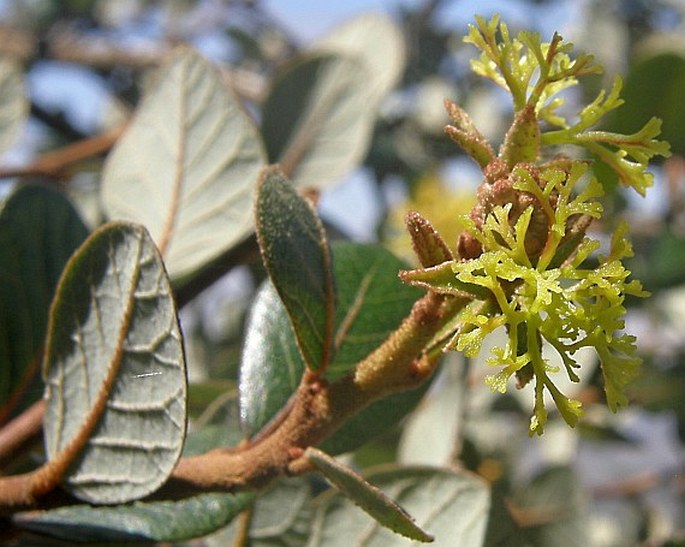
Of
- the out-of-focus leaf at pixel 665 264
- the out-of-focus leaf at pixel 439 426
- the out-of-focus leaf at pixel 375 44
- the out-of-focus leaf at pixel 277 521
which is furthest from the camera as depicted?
the out-of-focus leaf at pixel 665 264

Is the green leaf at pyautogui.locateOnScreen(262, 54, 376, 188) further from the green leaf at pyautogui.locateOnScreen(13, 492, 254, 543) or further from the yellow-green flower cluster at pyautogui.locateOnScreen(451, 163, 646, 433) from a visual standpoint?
the yellow-green flower cluster at pyautogui.locateOnScreen(451, 163, 646, 433)

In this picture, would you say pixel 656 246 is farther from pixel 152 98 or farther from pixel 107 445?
pixel 107 445

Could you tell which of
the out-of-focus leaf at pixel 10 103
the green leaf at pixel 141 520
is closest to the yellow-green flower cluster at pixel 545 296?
the green leaf at pixel 141 520

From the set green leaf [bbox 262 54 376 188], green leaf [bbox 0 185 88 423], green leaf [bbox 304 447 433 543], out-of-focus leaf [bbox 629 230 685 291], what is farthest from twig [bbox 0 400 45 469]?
out-of-focus leaf [bbox 629 230 685 291]

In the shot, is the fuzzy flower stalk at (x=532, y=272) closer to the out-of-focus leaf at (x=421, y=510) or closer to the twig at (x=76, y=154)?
the out-of-focus leaf at (x=421, y=510)

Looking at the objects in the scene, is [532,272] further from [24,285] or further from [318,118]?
[318,118]

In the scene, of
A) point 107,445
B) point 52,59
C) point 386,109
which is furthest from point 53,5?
point 107,445
